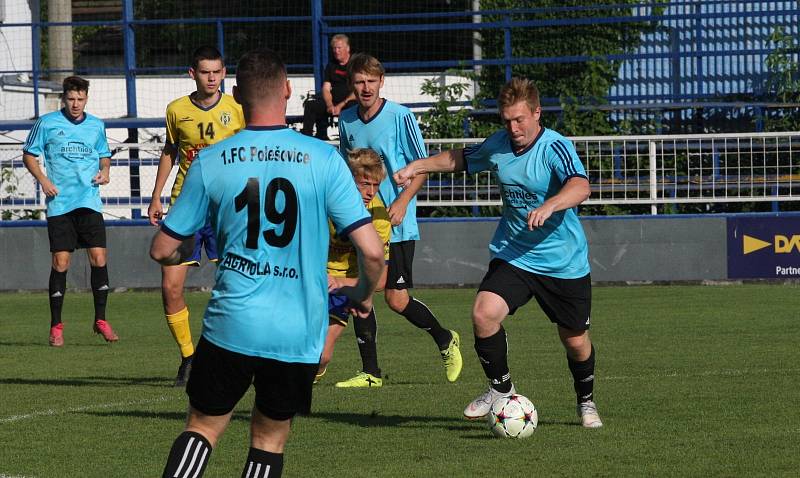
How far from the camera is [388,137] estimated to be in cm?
885

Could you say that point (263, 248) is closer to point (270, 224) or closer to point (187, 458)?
point (270, 224)

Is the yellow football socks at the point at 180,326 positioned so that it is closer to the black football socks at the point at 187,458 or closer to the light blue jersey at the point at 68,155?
the light blue jersey at the point at 68,155

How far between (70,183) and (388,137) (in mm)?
4528

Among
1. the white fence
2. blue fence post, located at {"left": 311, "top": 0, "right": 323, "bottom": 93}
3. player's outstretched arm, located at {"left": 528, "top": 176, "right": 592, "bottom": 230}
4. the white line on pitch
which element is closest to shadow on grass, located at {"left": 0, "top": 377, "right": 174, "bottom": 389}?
the white line on pitch

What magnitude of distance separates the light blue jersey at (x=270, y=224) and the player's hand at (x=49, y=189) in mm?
7717

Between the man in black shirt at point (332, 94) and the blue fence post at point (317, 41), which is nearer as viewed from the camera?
the man in black shirt at point (332, 94)

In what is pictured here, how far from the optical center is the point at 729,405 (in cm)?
755

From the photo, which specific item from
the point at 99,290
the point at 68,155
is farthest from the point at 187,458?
the point at 68,155

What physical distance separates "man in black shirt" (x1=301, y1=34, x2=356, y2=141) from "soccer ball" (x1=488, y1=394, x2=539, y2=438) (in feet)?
33.4

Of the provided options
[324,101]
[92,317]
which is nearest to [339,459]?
[92,317]

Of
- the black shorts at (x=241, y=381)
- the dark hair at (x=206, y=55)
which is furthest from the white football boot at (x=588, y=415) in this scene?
the dark hair at (x=206, y=55)

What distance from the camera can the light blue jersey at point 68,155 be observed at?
39.8 feet

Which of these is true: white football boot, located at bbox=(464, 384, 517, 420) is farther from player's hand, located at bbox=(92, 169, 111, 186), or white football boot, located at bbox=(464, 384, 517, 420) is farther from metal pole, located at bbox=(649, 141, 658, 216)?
metal pole, located at bbox=(649, 141, 658, 216)

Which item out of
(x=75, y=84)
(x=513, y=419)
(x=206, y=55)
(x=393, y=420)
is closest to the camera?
(x=513, y=419)
